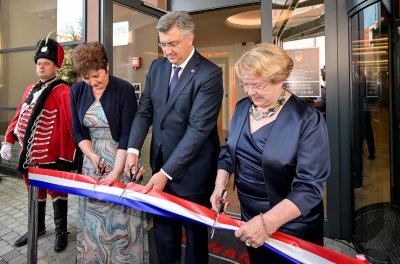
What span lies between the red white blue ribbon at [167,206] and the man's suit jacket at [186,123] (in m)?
0.20

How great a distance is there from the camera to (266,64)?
50.5 inches

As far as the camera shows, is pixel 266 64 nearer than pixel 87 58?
Yes

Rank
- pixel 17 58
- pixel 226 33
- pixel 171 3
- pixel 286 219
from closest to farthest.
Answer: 1. pixel 286 219
2. pixel 171 3
3. pixel 17 58
4. pixel 226 33

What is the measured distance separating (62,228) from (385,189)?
331cm

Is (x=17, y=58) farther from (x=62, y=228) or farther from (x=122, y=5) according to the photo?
(x=62, y=228)

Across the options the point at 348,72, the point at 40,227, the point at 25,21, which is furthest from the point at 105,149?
the point at 25,21

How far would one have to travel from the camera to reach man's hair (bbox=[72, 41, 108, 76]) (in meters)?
1.96

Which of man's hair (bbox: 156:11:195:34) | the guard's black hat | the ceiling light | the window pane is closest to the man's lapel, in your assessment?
man's hair (bbox: 156:11:195:34)

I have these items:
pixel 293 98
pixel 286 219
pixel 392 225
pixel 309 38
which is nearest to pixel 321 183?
pixel 286 219

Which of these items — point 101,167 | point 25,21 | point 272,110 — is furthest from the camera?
point 25,21

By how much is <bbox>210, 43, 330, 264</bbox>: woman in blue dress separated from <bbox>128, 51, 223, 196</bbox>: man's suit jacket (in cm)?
32

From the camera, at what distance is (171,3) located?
3.75m

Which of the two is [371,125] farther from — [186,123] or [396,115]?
[186,123]

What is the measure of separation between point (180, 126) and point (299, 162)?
31.5 inches
